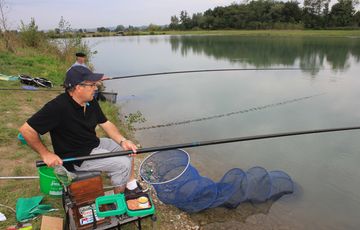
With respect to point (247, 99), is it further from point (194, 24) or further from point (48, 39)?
point (194, 24)

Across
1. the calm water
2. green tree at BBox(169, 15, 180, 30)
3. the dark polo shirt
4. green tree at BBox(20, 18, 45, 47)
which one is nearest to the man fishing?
the dark polo shirt

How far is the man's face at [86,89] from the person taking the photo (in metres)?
2.58

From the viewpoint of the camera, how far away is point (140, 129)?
6602mm

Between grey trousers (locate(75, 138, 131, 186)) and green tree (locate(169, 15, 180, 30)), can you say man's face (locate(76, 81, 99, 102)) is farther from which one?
green tree (locate(169, 15, 180, 30))

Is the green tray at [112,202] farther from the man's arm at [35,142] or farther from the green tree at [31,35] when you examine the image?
the green tree at [31,35]

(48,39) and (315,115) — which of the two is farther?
(48,39)

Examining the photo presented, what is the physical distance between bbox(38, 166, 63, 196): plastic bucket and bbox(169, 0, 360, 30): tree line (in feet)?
175

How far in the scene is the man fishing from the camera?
2.41m

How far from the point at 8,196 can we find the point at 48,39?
13962mm

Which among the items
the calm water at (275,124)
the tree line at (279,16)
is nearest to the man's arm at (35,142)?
the calm water at (275,124)

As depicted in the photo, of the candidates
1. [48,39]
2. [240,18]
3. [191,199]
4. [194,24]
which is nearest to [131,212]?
[191,199]

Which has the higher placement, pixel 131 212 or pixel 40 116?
pixel 40 116

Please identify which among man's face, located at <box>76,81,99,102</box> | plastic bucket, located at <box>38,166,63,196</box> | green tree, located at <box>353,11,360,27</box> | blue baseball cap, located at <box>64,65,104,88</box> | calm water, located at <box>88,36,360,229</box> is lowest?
calm water, located at <box>88,36,360,229</box>

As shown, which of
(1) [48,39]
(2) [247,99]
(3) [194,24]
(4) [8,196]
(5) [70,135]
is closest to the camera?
(5) [70,135]
